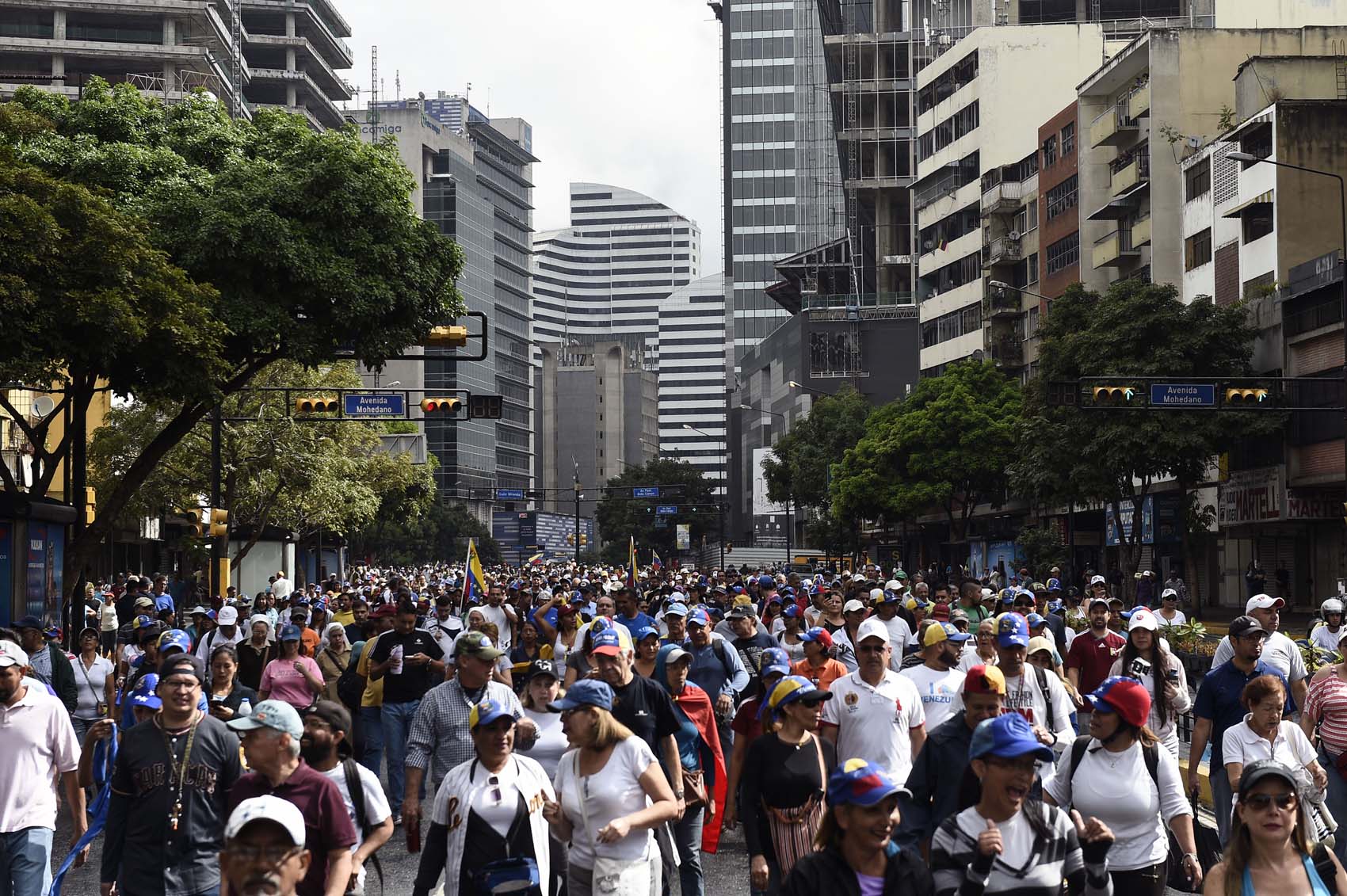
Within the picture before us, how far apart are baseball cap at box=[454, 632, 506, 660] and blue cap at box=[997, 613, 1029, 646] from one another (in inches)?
106

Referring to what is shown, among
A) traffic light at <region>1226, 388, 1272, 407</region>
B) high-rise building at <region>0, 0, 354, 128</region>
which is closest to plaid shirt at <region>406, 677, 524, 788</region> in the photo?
traffic light at <region>1226, 388, 1272, 407</region>

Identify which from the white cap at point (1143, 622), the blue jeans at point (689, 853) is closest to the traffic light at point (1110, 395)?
the white cap at point (1143, 622)

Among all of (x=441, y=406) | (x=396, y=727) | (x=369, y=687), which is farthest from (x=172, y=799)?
(x=441, y=406)

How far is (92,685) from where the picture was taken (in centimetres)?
1458

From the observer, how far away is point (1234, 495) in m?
48.3

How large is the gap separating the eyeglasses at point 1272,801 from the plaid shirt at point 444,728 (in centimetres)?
395

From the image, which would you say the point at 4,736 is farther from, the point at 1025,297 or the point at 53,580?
the point at 1025,297

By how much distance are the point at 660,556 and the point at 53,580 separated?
115 metres

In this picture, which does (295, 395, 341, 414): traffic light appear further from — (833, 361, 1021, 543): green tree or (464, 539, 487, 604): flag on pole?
(833, 361, 1021, 543): green tree

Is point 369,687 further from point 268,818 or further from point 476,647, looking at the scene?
point 268,818

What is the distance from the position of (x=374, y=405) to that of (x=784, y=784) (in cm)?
2502

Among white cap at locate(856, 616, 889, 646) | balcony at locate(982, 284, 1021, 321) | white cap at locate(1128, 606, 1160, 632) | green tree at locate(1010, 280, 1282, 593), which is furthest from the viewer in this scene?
balcony at locate(982, 284, 1021, 321)

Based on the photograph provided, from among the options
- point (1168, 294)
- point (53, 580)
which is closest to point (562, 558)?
point (1168, 294)

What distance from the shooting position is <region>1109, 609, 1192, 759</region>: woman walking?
33.3 ft
